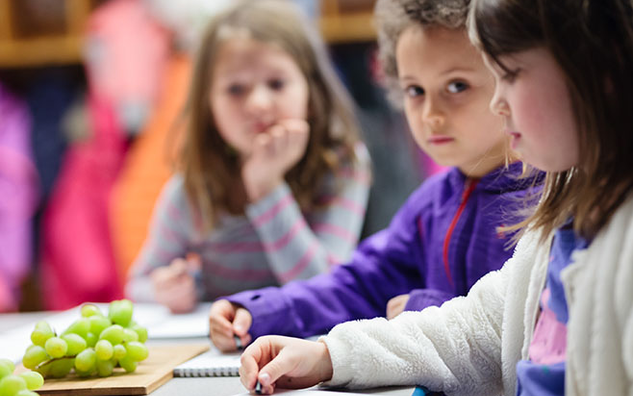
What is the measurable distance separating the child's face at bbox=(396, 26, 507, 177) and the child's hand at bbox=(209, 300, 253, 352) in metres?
0.32

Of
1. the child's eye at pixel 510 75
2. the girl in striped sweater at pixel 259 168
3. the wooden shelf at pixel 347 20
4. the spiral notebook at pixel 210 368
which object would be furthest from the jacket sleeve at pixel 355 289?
the wooden shelf at pixel 347 20

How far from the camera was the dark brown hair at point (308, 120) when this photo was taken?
1.53 m

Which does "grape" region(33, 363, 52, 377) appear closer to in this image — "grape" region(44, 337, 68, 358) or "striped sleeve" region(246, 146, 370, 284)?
"grape" region(44, 337, 68, 358)

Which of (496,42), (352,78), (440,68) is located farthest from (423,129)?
(352,78)

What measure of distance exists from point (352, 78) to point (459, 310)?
1.76 meters

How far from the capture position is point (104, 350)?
81cm

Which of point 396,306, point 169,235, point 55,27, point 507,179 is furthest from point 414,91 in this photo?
point 55,27

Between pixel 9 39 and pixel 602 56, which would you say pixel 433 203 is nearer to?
pixel 602 56

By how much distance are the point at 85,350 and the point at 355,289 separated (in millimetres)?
394

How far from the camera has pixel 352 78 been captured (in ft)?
8.09

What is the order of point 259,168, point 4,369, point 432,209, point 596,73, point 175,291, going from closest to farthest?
point 596,73
point 4,369
point 432,209
point 175,291
point 259,168

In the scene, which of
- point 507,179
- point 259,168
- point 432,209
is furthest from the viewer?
point 259,168

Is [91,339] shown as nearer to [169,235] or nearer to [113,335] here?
[113,335]

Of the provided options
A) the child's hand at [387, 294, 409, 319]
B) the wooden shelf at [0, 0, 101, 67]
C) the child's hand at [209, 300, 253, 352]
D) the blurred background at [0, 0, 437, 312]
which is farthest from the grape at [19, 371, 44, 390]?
the wooden shelf at [0, 0, 101, 67]
